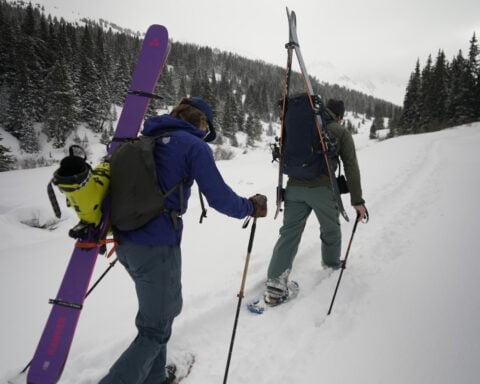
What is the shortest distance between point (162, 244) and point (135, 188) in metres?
0.39

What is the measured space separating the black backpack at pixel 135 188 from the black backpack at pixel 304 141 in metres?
1.66

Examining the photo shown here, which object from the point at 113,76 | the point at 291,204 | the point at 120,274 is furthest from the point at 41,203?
the point at 113,76

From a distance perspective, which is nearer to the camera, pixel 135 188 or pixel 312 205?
pixel 135 188

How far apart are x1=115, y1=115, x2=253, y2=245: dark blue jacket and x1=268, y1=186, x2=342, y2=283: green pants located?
144 centimetres

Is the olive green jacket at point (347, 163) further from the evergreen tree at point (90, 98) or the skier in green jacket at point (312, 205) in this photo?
the evergreen tree at point (90, 98)

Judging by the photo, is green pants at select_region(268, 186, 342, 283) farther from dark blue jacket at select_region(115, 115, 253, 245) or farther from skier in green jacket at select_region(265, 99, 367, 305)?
dark blue jacket at select_region(115, 115, 253, 245)

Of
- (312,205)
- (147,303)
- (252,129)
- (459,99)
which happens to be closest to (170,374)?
(147,303)

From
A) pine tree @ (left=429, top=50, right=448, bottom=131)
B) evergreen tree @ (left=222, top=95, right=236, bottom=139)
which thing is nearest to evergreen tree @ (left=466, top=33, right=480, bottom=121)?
pine tree @ (left=429, top=50, right=448, bottom=131)

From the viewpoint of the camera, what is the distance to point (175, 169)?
158 cm

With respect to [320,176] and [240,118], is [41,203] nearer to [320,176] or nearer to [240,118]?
[320,176]

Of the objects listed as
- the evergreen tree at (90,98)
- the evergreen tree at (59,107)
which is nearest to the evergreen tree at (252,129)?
the evergreen tree at (90,98)

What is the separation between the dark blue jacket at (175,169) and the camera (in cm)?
158

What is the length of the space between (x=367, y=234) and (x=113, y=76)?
52212 millimetres

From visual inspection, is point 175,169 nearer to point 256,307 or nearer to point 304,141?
point 304,141
